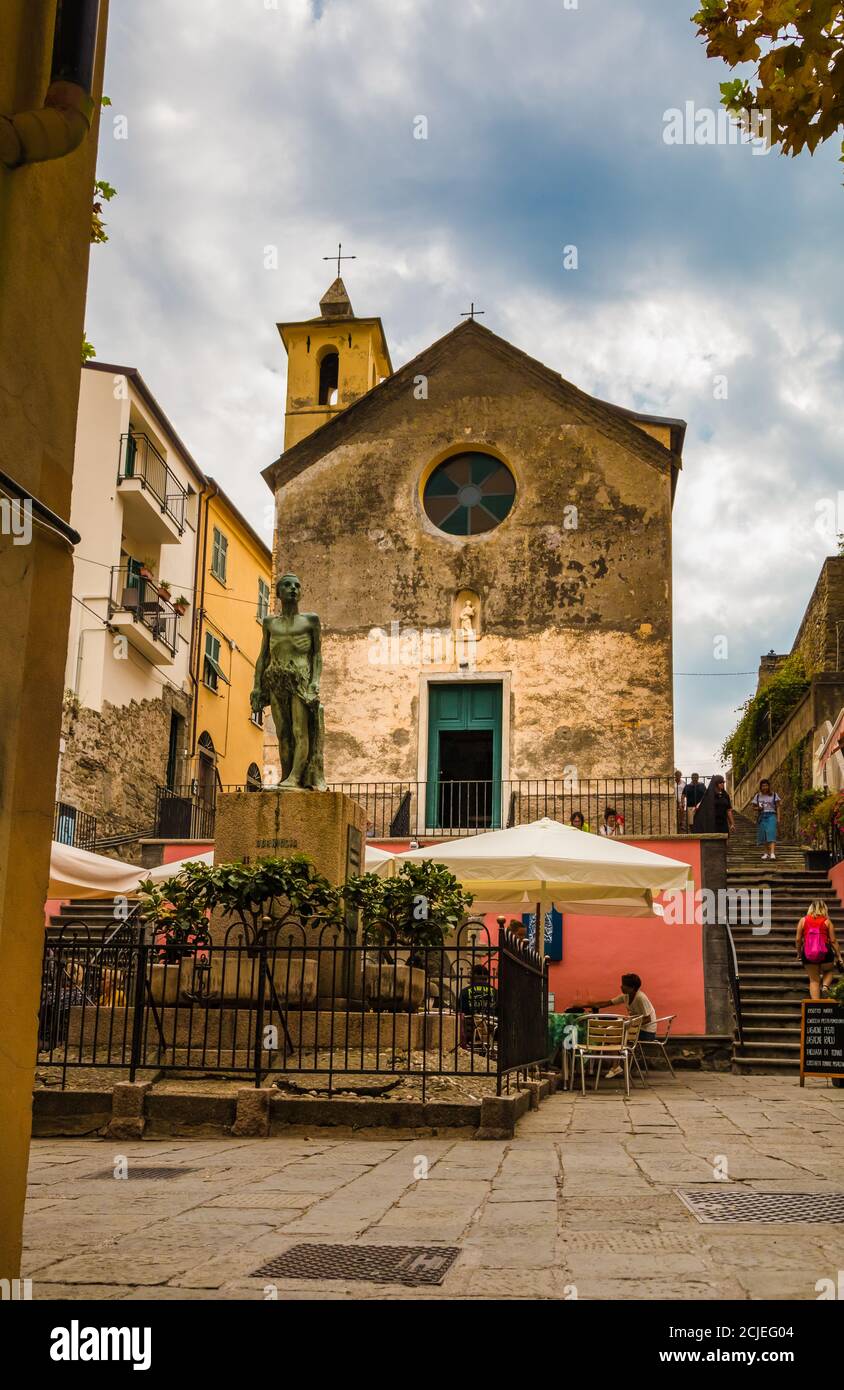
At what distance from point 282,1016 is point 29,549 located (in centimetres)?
590

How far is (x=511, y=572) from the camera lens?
2323cm

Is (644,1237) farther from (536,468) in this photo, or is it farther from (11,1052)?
(536,468)

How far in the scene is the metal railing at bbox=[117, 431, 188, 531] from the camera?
26.8 meters

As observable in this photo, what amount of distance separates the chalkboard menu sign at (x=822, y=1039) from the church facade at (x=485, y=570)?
368 inches

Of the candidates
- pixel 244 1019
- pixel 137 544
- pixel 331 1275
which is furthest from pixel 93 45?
pixel 137 544

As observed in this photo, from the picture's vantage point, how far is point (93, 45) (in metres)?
4.21

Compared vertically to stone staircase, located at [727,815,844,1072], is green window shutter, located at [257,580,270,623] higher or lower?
higher

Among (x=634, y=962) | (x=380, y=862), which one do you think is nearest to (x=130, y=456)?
(x=634, y=962)

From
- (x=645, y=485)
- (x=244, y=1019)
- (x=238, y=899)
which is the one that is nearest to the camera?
(x=244, y=1019)

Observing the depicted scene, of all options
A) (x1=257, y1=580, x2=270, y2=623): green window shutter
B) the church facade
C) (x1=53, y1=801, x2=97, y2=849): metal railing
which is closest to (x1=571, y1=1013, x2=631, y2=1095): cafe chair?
the church facade

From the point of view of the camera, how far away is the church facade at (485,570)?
2248 centimetres

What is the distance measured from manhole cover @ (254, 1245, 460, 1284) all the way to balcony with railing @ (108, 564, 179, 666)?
22159 millimetres

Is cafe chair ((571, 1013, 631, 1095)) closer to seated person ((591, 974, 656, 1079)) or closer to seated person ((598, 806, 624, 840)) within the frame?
seated person ((591, 974, 656, 1079))

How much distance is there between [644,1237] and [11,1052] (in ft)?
7.74
